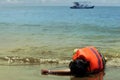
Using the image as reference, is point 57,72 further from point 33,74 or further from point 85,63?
point 85,63

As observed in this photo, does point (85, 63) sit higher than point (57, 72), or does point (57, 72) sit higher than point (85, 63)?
point (85, 63)

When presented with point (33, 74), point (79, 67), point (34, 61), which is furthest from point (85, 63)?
point (34, 61)

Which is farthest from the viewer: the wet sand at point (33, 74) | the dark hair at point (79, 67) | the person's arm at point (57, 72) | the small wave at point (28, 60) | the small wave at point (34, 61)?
the small wave at point (28, 60)

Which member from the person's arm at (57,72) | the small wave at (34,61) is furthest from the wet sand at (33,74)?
the small wave at (34,61)

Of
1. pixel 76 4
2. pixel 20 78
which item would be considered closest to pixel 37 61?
pixel 20 78

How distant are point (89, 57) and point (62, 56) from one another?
3.65m

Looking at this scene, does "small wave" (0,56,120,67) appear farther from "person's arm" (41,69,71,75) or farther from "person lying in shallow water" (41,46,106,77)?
"person lying in shallow water" (41,46,106,77)

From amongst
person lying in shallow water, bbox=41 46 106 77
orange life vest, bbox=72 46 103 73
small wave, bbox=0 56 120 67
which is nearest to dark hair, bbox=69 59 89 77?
person lying in shallow water, bbox=41 46 106 77

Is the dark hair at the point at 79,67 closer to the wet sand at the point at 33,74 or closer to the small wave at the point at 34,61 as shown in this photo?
the wet sand at the point at 33,74

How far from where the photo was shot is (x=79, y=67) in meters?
9.16

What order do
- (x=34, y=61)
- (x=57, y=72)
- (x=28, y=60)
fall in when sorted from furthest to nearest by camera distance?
(x=28, y=60) → (x=34, y=61) → (x=57, y=72)

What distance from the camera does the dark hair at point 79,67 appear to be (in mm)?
9094

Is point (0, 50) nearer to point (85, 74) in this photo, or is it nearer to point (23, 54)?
point (23, 54)

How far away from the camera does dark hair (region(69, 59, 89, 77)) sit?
358 inches
